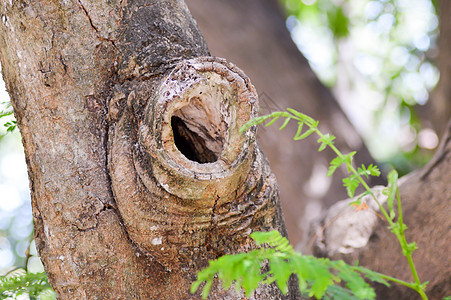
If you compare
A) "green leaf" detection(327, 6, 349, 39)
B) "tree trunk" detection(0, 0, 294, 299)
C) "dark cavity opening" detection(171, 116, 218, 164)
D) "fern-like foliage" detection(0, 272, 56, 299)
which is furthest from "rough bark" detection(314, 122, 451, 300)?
"green leaf" detection(327, 6, 349, 39)

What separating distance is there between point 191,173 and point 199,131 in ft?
0.68

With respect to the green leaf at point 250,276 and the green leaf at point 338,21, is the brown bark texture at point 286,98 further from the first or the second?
the green leaf at point 250,276

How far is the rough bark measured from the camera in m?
1.83

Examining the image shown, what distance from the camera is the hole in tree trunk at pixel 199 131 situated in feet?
3.96

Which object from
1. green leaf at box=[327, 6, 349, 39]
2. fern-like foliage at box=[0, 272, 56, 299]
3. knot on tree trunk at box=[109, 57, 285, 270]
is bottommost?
fern-like foliage at box=[0, 272, 56, 299]

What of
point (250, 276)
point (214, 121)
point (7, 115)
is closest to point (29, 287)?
point (7, 115)

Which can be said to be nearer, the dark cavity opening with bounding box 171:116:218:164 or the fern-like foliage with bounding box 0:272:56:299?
the dark cavity opening with bounding box 171:116:218:164

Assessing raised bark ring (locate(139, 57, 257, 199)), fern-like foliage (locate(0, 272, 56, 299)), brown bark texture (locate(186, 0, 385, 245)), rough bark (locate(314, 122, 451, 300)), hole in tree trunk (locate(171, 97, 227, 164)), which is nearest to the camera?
raised bark ring (locate(139, 57, 257, 199))

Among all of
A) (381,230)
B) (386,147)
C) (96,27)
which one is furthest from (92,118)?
(386,147)

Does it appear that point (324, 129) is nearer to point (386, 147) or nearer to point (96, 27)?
point (96, 27)

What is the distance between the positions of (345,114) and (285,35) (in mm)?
754

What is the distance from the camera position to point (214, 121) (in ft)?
3.98

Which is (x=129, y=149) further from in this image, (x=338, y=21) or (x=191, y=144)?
(x=338, y=21)

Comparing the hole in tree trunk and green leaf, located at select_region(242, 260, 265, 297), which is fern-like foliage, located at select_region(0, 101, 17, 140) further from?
green leaf, located at select_region(242, 260, 265, 297)
